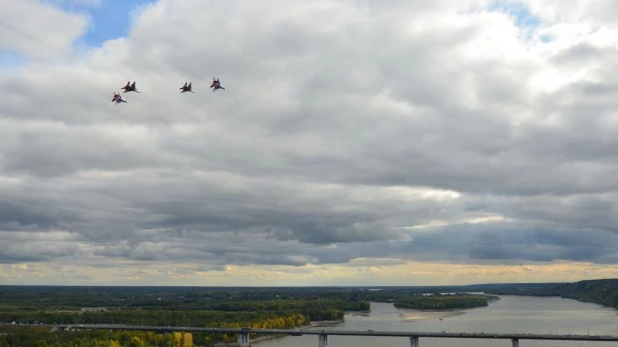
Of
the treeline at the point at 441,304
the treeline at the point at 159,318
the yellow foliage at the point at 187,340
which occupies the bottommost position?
the yellow foliage at the point at 187,340

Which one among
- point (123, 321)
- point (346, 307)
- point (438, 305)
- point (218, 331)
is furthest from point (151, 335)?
point (438, 305)

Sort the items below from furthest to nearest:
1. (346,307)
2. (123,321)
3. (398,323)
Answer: (346,307) < (398,323) < (123,321)

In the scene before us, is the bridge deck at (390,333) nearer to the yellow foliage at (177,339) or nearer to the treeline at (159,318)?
the yellow foliage at (177,339)

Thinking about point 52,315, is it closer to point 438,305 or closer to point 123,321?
point 123,321

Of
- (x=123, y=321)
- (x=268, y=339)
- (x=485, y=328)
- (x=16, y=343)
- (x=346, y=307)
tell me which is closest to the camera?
(x=16, y=343)

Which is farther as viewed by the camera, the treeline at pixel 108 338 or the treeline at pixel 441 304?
the treeline at pixel 441 304

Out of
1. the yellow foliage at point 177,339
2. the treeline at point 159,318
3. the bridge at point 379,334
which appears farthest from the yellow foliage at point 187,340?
the treeline at point 159,318

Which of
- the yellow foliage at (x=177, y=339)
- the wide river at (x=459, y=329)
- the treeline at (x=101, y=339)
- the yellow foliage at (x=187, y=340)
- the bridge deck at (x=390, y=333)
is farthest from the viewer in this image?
the wide river at (x=459, y=329)

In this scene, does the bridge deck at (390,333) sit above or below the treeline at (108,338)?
above

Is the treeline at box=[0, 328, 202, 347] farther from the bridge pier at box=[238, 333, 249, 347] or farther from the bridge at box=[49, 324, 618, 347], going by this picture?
the bridge pier at box=[238, 333, 249, 347]

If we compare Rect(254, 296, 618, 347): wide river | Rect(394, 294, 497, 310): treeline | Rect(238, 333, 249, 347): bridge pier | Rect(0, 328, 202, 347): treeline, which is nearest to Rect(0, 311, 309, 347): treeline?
Rect(0, 328, 202, 347): treeline

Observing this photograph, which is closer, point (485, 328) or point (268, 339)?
point (268, 339)
